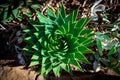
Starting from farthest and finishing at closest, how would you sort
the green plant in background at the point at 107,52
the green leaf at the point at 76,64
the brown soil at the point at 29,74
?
the brown soil at the point at 29,74 → the green plant in background at the point at 107,52 → the green leaf at the point at 76,64

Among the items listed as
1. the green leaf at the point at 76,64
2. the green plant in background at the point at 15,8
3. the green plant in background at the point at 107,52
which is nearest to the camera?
the green leaf at the point at 76,64

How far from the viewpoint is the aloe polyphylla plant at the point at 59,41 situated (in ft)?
7.68

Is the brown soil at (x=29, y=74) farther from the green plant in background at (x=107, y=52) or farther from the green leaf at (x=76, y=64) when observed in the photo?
the green leaf at (x=76, y=64)

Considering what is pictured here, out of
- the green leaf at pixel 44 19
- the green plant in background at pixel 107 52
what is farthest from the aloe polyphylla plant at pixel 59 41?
the green plant in background at pixel 107 52

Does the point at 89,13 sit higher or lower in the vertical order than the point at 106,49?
higher

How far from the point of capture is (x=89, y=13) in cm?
289

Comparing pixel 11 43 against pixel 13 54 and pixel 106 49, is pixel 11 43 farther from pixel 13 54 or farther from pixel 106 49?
pixel 106 49

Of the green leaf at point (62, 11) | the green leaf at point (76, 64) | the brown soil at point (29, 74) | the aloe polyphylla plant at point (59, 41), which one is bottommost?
the brown soil at point (29, 74)

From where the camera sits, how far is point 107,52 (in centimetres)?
273

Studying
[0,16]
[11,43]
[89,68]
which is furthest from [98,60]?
[0,16]

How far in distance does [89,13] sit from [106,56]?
53 cm

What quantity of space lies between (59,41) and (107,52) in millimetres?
606

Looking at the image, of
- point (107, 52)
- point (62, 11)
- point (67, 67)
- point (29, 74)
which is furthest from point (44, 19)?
point (107, 52)

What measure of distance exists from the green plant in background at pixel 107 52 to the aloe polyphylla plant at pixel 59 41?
253 millimetres
